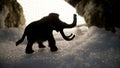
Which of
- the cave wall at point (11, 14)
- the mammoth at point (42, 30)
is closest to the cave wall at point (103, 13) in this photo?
the mammoth at point (42, 30)

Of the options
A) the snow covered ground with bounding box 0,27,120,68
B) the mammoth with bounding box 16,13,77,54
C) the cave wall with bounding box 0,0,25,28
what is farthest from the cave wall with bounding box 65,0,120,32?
the cave wall with bounding box 0,0,25,28

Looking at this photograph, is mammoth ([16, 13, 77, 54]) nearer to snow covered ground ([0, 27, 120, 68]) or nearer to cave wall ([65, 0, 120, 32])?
snow covered ground ([0, 27, 120, 68])

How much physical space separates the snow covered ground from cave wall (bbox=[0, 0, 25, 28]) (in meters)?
0.74

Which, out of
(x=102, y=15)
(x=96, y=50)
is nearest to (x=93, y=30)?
(x=102, y=15)

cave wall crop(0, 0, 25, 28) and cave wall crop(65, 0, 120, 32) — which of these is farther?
cave wall crop(0, 0, 25, 28)

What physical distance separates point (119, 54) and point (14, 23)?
9.95 ft

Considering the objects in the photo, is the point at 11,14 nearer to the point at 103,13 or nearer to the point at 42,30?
the point at 42,30

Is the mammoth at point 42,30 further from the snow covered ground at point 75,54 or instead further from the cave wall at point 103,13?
the cave wall at point 103,13

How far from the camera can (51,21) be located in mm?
4785

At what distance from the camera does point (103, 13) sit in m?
5.16

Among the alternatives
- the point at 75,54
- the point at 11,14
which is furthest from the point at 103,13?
the point at 11,14

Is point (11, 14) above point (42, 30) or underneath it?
underneath

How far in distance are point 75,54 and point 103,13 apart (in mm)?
1188

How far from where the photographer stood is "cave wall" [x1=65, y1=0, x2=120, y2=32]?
5059 millimetres
